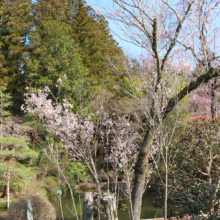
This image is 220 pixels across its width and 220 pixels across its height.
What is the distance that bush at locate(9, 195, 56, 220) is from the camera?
4.70 metres

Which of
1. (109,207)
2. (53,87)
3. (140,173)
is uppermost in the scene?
(53,87)

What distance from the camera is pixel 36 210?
4723mm

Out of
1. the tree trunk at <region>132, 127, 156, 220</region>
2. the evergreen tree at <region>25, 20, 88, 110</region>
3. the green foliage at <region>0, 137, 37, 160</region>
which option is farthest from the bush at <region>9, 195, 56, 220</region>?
the evergreen tree at <region>25, 20, 88, 110</region>

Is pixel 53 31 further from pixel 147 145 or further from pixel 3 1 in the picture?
pixel 147 145

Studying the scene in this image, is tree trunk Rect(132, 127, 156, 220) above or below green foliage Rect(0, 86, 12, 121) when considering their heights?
below

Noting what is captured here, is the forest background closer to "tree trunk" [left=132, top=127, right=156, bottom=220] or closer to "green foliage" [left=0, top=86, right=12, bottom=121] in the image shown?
"green foliage" [left=0, top=86, right=12, bottom=121]

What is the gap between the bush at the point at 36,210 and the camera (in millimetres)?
4704

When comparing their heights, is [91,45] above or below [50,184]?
above

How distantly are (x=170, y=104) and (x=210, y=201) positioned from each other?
60.5 inches

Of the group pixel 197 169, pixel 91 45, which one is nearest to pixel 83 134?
pixel 197 169

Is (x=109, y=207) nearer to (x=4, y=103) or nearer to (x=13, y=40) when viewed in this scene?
(x=4, y=103)

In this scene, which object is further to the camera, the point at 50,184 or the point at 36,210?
the point at 50,184

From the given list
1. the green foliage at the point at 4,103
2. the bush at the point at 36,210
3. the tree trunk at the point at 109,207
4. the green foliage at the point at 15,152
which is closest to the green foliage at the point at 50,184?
the green foliage at the point at 15,152

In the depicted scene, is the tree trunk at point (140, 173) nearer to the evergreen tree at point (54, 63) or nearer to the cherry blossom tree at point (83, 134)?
the cherry blossom tree at point (83, 134)
